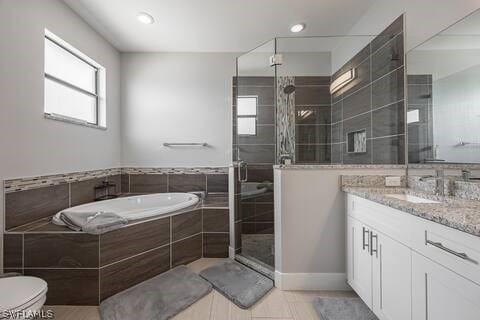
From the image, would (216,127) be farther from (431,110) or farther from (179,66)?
(431,110)

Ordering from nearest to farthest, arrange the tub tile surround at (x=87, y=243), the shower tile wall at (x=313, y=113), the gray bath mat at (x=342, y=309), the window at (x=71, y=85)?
the gray bath mat at (x=342, y=309) < the tub tile surround at (x=87, y=243) < the window at (x=71, y=85) < the shower tile wall at (x=313, y=113)

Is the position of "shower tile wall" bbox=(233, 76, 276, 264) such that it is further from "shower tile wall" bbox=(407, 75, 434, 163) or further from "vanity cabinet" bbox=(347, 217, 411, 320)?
"shower tile wall" bbox=(407, 75, 434, 163)

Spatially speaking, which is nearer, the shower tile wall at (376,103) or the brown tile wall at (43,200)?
the brown tile wall at (43,200)

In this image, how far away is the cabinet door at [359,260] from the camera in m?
1.48

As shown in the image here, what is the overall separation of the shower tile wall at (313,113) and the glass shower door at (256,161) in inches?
12.7

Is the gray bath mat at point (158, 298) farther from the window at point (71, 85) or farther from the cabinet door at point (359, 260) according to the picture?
the window at point (71, 85)

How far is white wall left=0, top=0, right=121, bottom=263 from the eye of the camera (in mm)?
1653

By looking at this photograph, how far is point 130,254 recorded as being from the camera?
5.97 ft

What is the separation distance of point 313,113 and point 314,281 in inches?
68.7

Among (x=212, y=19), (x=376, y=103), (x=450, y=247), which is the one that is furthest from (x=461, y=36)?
(x=212, y=19)

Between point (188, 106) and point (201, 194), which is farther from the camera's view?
point (188, 106)

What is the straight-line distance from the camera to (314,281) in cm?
184

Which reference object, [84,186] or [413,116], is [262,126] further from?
[84,186]

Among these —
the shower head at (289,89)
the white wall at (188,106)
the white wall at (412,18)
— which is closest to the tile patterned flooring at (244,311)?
the white wall at (188,106)
